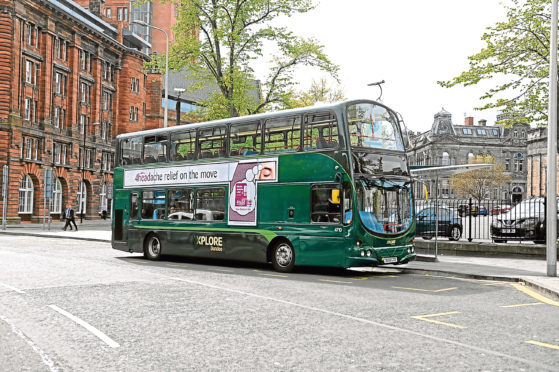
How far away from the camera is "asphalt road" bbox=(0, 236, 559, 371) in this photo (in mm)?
5973

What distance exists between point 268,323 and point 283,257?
23.6 ft

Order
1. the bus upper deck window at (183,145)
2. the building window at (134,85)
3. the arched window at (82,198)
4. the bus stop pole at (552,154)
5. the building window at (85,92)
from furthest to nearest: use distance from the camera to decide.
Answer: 1. the building window at (134,85)
2. the arched window at (82,198)
3. the building window at (85,92)
4. the bus upper deck window at (183,145)
5. the bus stop pole at (552,154)

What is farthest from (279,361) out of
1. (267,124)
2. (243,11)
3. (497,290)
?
(243,11)

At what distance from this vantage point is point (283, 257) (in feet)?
49.8

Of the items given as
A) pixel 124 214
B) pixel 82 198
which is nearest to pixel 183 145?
pixel 124 214

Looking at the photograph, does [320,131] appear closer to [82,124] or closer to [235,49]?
[235,49]

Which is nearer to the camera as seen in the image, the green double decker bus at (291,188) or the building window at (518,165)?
the green double decker bus at (291,188)

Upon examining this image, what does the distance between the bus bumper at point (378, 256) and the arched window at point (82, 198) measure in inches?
2015

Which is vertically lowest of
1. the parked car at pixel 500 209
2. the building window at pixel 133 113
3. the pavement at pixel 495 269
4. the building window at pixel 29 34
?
the pavement at pixel 495 269

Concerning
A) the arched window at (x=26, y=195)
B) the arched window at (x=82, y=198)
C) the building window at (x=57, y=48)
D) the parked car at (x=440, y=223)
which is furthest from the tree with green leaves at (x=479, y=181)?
the parked car at (x=440, y=223)

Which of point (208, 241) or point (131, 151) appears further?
point (131, 151)

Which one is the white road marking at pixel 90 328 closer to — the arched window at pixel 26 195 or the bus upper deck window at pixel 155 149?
the bus upper deck window at pixel 155 149

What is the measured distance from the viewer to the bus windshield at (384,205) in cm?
1389

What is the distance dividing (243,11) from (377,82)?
8267 mm
